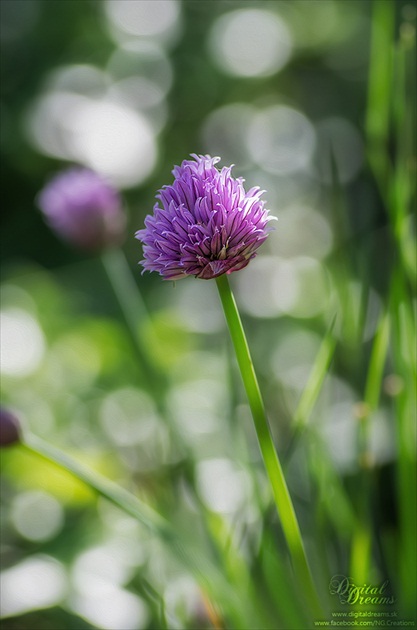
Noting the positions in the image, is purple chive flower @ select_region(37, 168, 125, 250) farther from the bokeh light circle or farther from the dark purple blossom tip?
the bokeh light circle

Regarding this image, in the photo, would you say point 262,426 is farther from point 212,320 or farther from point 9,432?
point 212,320

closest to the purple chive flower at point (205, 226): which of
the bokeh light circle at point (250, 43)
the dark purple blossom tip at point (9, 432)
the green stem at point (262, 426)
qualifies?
the green stem at point (262, 426)

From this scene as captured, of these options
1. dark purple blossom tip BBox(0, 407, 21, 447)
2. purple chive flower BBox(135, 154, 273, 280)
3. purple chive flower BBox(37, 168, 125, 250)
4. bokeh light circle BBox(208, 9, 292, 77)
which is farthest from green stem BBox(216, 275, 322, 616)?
bokeh light circle BBox(208, 9, 292, 77)

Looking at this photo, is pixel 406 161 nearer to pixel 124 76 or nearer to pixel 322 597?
pixel 322 597

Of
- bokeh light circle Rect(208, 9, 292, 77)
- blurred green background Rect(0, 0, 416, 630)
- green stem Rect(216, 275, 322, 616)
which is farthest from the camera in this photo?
bokeh light circle Rect(208, 9, 292, 77)

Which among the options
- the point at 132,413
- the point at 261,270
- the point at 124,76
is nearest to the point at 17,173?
the point at 124,76

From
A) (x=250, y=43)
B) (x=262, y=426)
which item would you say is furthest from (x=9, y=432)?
(x=250, y=43)

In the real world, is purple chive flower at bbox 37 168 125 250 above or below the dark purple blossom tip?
above
